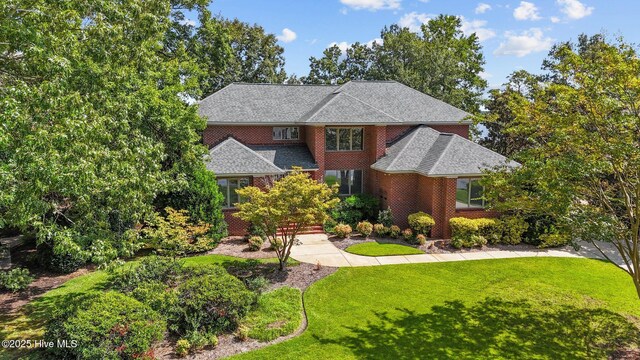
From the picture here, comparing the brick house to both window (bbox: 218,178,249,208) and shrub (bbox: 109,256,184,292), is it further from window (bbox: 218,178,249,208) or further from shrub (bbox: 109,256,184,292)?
shrub (bbox: 109,256,184,292)

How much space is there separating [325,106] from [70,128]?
18.3m

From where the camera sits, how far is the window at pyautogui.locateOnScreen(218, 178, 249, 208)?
21.2 m

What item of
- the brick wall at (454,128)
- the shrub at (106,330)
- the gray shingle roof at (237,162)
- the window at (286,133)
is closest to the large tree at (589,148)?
the shrub at (106,330)

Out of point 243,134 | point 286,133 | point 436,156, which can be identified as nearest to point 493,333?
point 436,156

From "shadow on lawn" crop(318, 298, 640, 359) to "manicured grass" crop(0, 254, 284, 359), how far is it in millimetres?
7549

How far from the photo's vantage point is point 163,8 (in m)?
17.4

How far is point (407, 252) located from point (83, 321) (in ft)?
45.6

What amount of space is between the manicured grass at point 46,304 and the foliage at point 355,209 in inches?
264

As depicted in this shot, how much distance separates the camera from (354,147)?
25188 millimetres

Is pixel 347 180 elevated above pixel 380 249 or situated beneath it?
elevated above

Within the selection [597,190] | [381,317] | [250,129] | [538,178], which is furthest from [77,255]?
[250,129]

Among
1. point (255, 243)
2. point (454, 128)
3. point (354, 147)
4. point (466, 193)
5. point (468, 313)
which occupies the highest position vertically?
point (454, 128)

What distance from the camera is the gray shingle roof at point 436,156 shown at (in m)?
20.4

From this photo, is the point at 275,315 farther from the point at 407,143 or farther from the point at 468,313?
the point at 407,143
